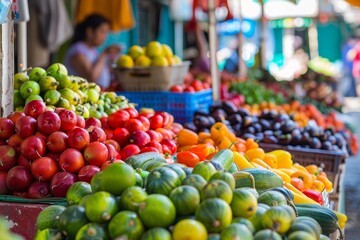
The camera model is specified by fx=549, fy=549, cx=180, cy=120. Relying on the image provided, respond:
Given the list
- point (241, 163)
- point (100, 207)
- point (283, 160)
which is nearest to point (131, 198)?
point (100, 207)

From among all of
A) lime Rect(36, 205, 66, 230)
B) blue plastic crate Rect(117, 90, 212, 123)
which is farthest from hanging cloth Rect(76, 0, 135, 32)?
lime Rect(36, 205, 66, 230)

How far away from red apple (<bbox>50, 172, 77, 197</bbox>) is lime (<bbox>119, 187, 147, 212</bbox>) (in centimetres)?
67

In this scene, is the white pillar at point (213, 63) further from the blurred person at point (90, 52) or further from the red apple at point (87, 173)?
the red apple at point (87, 173)

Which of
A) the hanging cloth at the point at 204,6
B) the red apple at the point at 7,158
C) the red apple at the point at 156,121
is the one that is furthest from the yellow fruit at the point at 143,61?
the hanging cloth at the point at 204,6

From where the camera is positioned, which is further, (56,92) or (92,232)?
(56,92)

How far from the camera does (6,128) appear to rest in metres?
2.91

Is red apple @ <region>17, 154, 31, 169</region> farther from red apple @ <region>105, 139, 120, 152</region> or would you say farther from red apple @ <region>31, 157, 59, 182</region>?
red apple @ <region>105, 139, 120, 152</region>

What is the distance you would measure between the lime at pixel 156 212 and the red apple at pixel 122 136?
1388 millimetres

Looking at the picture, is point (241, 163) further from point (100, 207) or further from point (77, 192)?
point (100, 207)

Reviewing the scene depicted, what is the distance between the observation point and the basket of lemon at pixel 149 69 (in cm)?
522

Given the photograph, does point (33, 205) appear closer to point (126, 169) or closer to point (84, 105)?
point (126, 169)

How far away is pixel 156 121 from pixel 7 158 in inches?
48.1

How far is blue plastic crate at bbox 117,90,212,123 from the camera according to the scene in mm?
5164

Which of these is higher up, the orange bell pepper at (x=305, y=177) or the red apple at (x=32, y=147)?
the red apple at (x=32, y=147)
